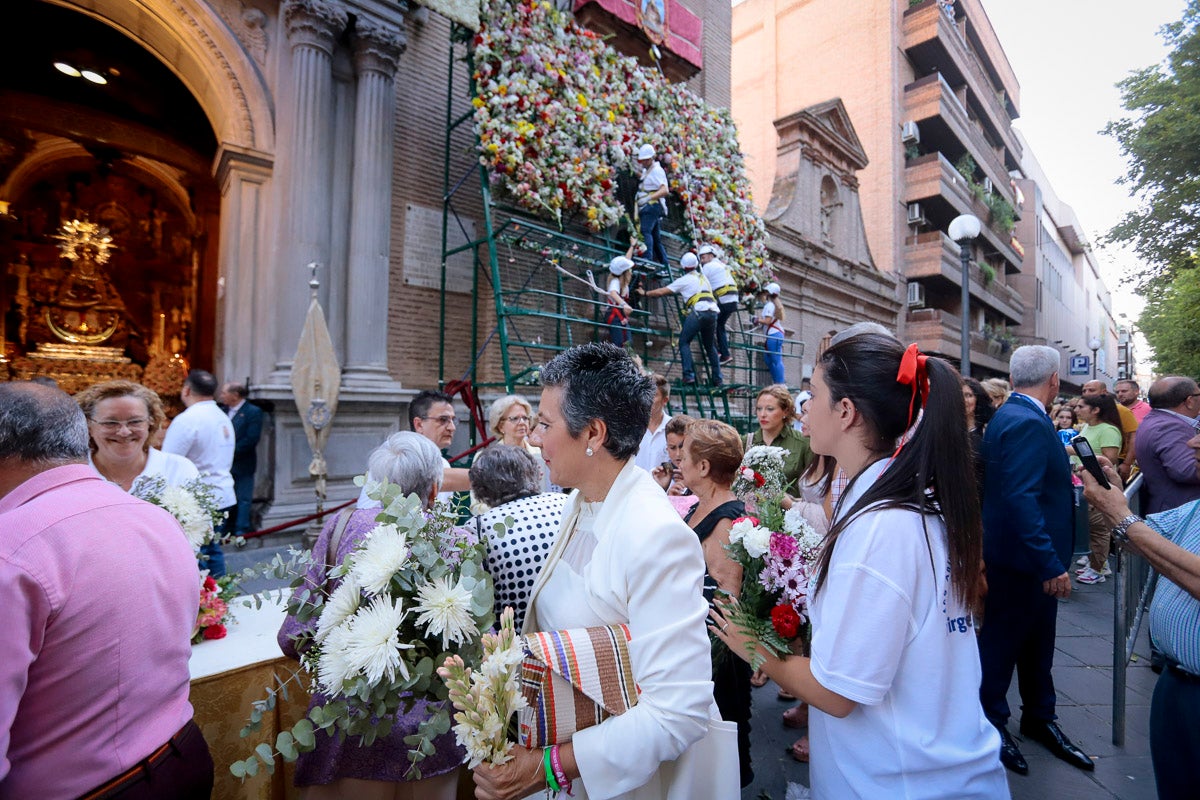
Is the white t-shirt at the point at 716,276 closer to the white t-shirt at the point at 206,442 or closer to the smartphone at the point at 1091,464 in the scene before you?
the white t-shirt at the point at 206,442

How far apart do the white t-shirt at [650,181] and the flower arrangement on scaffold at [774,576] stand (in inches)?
338

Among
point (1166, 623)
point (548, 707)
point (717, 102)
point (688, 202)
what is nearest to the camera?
point (548, 707)

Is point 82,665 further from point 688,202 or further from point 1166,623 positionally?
point 688,202

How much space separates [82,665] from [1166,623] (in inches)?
134

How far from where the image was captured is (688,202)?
37.5 feet

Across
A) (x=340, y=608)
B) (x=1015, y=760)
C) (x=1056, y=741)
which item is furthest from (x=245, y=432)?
(x=1056, y=741)

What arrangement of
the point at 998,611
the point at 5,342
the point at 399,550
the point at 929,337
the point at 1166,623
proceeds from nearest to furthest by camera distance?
the point at 399,550 → the point at 1166,623 → the point at 998,611 → the point at 5,342 → the point at 929,337

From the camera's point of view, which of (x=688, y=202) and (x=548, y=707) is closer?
(x=548, y=707)

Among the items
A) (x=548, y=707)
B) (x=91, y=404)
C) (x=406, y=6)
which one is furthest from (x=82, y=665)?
(x=406, y=6)

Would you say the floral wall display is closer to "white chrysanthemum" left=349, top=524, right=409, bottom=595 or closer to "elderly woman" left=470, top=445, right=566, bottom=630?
"elderly woman" left=470, top=445, right=566, bottom=630

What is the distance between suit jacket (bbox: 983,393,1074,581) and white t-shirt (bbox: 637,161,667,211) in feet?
25.0

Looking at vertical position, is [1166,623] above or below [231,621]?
above

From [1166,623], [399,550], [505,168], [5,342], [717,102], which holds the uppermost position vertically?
[717,102]

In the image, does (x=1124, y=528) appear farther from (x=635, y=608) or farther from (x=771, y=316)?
(x=771, y=316)
